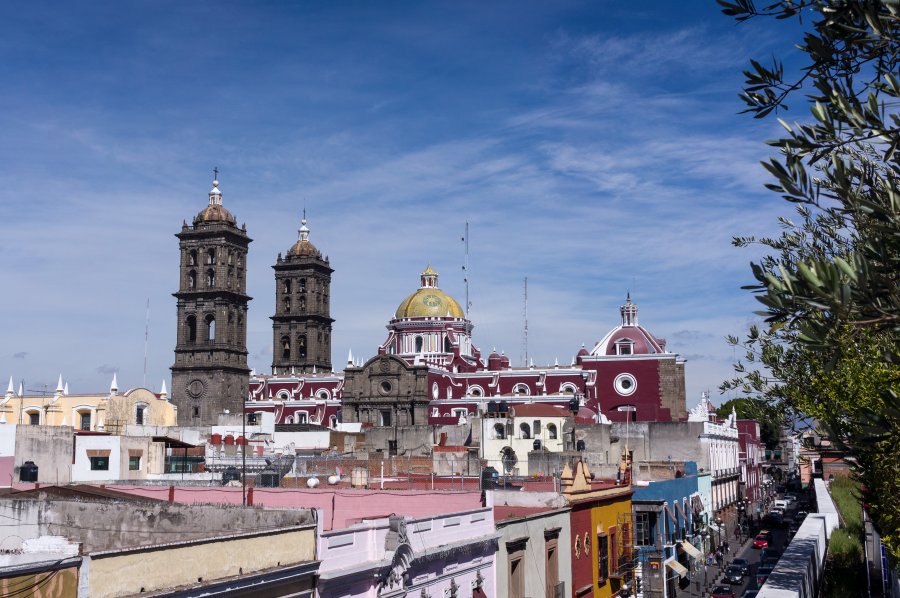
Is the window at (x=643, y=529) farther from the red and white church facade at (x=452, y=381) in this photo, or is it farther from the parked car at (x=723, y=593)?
the red and white church facade at (x=452, y=381)

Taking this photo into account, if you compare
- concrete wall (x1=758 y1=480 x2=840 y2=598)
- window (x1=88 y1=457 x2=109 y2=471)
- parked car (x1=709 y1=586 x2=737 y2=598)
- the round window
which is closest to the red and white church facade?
the round window

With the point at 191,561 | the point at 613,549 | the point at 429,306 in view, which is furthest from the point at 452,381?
the point at 191,561

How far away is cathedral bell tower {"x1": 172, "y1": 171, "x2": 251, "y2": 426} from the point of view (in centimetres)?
7819

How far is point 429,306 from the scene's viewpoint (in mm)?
83688

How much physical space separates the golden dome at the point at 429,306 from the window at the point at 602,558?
5831cm

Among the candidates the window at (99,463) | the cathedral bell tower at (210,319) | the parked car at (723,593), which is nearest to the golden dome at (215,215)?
the cathedral bell tower at (210,319)

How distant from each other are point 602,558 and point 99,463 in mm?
17382

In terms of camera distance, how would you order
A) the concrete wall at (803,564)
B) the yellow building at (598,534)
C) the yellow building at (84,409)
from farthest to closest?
the yellow building at (84,409) < the yellow building at (598,534) < the concrete wall at (803,564)

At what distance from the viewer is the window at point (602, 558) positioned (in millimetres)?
24312

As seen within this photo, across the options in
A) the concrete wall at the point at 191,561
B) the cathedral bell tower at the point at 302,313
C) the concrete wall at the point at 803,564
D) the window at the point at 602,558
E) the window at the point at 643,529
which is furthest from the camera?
the cathedral bell tower at the point at 302,313

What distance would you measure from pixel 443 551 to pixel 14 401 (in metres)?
42.7

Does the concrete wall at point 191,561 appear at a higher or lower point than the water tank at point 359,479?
lower

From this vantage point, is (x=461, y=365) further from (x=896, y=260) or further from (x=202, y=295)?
(x=896, y=260)

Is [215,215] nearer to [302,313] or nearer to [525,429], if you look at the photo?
[302,313]
